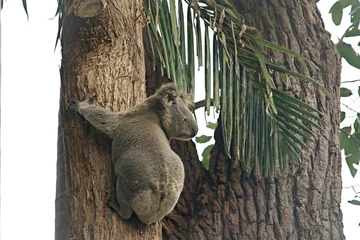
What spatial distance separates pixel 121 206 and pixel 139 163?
0.83ft

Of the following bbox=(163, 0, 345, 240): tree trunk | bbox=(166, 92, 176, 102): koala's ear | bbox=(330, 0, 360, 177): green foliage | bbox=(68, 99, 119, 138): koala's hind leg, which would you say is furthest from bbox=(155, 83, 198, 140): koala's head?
bbox=(330, 0, 360, 177): green foliage

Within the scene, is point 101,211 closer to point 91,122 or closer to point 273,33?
point 91,122

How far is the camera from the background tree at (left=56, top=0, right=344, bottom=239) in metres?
3.06

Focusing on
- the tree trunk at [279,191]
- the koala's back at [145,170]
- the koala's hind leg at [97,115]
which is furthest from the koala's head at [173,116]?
the tree trunk at [279,191]

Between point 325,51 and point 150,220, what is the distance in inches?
105

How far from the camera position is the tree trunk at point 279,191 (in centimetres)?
441

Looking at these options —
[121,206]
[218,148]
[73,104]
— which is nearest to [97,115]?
[73,104]

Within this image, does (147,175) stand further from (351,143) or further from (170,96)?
(351,143)

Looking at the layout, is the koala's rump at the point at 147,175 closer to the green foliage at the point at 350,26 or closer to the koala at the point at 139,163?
the koala at the point at 139,163

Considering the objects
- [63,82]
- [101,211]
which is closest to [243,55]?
[63,82]

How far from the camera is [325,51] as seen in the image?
5.01m

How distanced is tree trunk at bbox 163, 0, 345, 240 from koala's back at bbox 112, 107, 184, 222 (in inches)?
52.8

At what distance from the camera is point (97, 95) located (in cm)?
324

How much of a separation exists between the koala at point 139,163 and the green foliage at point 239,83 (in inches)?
23.1
